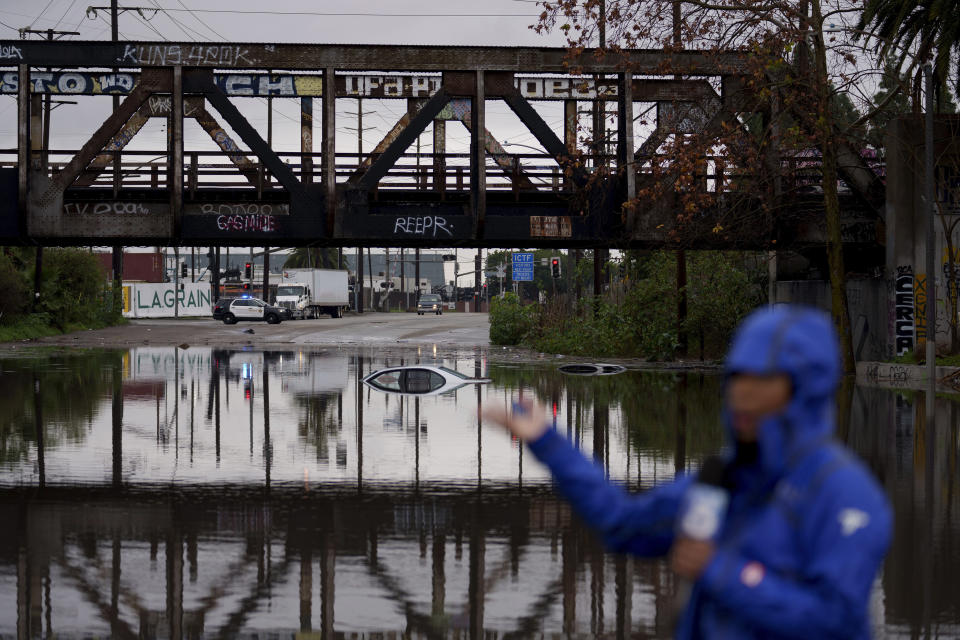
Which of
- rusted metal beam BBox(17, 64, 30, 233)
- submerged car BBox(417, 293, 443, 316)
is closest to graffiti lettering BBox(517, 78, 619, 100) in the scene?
rusted metal beam BBox(17, 64, 30, 233)

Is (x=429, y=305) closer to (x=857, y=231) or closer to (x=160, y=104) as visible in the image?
(x=160, y=104)

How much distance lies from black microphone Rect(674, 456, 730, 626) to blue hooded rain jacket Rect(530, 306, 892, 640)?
0.03 metres

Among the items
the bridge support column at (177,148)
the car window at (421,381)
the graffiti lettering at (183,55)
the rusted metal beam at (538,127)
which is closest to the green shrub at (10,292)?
the bridge support column at (177,148)

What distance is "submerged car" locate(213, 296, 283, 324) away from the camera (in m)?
75.1

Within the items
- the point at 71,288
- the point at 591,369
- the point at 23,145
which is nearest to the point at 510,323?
the point at 591,369

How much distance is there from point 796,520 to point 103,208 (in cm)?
2585

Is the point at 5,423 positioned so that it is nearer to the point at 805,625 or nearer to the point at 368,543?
the point at 368,543

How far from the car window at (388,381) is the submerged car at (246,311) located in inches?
1921

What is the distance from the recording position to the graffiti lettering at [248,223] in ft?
88.4

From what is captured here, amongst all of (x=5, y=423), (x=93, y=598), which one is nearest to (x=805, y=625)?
(x=93, y=598)

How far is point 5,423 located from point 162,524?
9.30 metres

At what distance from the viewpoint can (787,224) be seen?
29484 mm

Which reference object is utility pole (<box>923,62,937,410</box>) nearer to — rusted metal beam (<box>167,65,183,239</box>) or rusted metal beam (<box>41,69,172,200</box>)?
rusted metal beam (<box>167,65,183,239</box>)

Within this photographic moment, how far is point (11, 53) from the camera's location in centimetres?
2603
